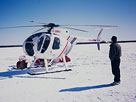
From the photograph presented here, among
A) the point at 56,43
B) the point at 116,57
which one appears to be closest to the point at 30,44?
the point at 56,43

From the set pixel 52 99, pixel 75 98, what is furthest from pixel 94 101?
pixel 52 99

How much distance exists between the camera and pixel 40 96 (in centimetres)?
434

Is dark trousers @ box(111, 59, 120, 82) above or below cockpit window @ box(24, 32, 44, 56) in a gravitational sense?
below

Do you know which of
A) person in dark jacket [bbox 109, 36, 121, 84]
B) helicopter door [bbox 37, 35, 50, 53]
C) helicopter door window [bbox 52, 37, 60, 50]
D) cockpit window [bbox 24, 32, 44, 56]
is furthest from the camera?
helicopter door window [bbox 52, 37, 60, 50]

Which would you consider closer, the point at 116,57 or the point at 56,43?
the point at 116,57

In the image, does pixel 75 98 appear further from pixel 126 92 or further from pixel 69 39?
pixel 69 39

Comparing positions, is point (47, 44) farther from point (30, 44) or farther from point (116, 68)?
point (116, 68)

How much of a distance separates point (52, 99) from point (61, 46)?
485 cm

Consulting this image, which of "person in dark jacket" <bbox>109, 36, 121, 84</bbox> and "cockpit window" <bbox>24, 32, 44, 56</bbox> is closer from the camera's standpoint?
"person in dark jacket" <bbox>109, 36, 121, 84</bbox>

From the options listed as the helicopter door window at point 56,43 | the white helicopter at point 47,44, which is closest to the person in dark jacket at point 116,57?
the white helicopter at point 47,44

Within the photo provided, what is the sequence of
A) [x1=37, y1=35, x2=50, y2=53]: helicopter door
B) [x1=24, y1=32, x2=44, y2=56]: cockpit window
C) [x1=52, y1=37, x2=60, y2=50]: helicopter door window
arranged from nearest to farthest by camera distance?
1. [x1=37, y1=35, x2=50, y2=53]: helicopter door
2. [x1=24, y1=32, x2=44, y2=56]: cockpit window
3. [x1=52, y1=37, x2=60, y2=50]: helicopter door window

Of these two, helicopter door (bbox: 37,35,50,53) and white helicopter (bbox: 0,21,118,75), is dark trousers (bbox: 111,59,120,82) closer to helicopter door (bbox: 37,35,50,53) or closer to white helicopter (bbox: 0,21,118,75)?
white helicopter (bbox: 0,21,118,75)

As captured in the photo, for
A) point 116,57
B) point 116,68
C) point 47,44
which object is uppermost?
point 47,44

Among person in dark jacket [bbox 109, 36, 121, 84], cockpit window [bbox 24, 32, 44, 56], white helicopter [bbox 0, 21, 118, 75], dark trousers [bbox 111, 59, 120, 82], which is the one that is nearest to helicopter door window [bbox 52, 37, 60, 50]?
white helicopter [bbox 0, 21, 118, 75]
